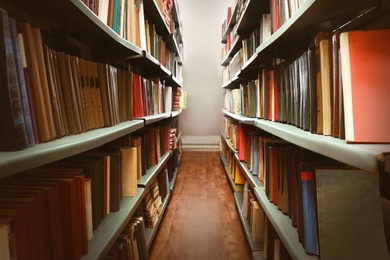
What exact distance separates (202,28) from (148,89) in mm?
3622

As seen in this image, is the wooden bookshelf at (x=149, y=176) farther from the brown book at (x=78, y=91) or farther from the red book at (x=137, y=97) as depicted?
the brown book at (x=78, y=91)

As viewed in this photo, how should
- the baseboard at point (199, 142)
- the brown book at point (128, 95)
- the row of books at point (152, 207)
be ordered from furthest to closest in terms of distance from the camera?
the baseboard at point (199, 142) → the row of books at point (152, 207) → the brown book at point (128, 95)

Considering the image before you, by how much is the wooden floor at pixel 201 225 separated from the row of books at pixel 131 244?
308mm

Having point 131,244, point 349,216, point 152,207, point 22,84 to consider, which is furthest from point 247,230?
point 22,84

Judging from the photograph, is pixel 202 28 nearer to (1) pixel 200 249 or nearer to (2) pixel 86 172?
(1) pixel 200 249

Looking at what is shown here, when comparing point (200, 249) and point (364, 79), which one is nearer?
point (364, 79)

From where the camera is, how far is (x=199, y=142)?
5578 mm

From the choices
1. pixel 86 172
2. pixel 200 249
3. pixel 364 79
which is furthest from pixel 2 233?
pixel 200 249

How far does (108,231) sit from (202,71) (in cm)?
467

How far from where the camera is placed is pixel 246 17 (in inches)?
91.4

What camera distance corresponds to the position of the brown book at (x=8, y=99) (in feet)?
1.85

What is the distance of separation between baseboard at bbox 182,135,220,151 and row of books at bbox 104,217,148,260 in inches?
156

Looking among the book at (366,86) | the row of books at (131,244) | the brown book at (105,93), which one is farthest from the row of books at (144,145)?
the book at (366,86)

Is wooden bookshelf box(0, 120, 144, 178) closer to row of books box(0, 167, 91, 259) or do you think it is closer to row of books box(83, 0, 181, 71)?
row of books box(0, 167, 91, 259)
